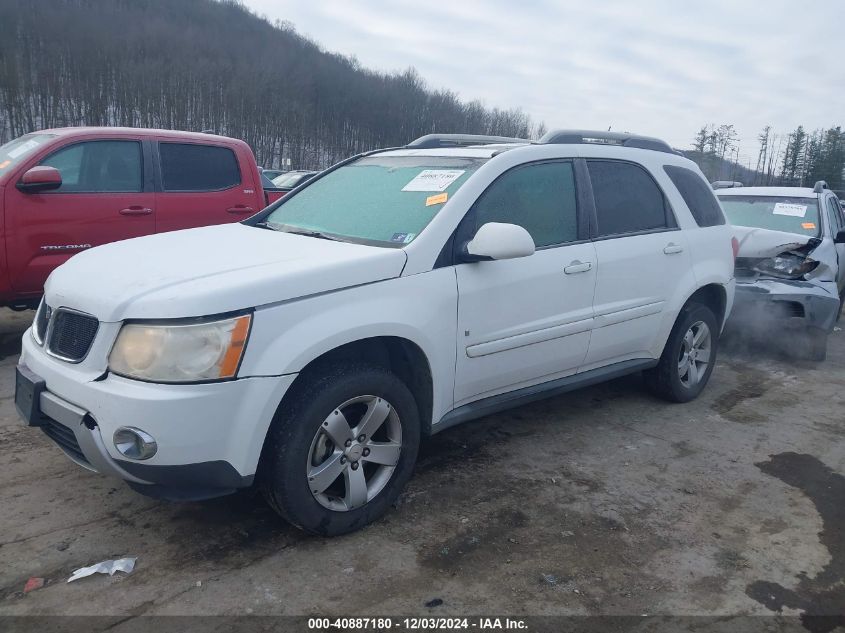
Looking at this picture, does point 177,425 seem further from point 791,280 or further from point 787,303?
point 791,280

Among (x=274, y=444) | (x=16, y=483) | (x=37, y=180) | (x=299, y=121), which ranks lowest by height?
(x=16, y=483)

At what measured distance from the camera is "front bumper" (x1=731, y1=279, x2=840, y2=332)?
6.39 meters

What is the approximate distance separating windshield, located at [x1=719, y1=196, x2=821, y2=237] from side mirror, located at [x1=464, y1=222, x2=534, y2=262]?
17.9 ft

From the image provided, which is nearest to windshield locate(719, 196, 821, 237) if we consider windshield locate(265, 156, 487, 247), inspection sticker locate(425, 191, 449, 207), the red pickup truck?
windshield locate(265, 156, 487, 247)

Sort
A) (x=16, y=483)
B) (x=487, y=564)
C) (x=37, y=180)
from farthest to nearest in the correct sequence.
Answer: (x=37, y=180)
(x=16, y=483)
(x=487, y=564)

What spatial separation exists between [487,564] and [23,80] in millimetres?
51308

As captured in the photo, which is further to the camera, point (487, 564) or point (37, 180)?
point (37, 180)

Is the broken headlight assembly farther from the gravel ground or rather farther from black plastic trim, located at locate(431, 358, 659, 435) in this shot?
black plastic trim, located at locate(431, 358, 659, 435)

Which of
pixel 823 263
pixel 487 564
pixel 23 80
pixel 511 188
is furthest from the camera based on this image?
pixel 23 80

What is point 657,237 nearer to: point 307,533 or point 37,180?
point 307,533

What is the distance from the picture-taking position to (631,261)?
4.28 m

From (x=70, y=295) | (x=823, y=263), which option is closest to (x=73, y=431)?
(x=70, y=295)

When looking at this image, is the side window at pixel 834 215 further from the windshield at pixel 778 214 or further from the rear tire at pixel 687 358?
the rear tire at pixel 687 358

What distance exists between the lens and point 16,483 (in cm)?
345
